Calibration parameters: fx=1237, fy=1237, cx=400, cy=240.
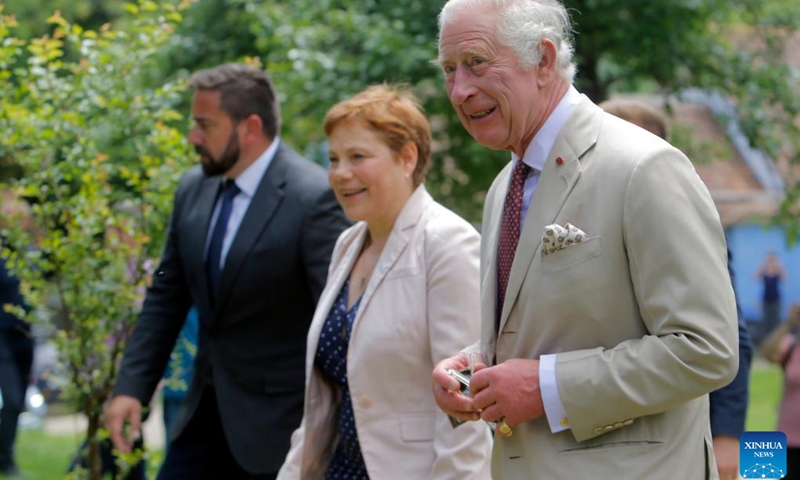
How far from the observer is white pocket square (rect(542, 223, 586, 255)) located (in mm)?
2807

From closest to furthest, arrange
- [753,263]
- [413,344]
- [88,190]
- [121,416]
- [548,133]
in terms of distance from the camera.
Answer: [548,133]
[413,344]
[121,416]
[88,190]
[753,263]

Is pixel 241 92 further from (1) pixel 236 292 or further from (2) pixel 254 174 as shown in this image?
(1) pixel 236 292

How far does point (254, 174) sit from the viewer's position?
512 cm

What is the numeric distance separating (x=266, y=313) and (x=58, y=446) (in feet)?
27.8

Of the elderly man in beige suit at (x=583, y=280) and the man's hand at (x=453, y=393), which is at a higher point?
the elderly man in beige suit at (x=583, y=280)

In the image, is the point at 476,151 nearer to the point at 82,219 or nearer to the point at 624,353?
the point at 82,219

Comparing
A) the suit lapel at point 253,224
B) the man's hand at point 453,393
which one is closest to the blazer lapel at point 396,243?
the suit lapel at point 253,224

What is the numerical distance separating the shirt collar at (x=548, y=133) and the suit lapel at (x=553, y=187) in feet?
0.11

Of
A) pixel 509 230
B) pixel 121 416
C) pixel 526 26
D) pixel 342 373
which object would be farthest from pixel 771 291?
pixel 526 26

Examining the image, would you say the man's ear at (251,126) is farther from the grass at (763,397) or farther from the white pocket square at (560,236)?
the grass at (763,397)

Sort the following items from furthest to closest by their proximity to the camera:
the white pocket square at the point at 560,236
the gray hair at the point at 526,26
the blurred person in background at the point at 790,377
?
1. the blurred person in background at the point at 790,377
2. the gray hair at the point at 526,26
3. the white pocket square at the point at 560,236

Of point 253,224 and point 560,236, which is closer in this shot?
point 560,236

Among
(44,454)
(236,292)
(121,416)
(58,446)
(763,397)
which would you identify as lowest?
(763,397)

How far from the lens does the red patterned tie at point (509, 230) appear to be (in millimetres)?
3084
